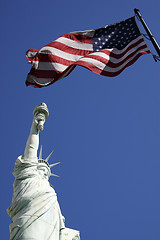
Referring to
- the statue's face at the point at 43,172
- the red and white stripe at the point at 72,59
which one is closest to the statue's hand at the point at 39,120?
the red and white stripe at the point at 72,59

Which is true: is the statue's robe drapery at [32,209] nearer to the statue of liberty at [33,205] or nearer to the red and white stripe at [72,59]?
the statue of liberty at [33,205]

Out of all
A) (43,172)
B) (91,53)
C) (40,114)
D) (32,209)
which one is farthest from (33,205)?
(91,53)

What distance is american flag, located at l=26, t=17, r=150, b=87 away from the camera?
1582 centimetres

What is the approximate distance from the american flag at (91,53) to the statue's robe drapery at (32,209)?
4.38 m

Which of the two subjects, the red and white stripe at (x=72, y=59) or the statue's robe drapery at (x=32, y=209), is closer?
the statue's robe drapery at (x=32, y=209)

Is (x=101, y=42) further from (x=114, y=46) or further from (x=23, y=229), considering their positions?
(x=23, y=229)

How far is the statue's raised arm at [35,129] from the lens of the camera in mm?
14188

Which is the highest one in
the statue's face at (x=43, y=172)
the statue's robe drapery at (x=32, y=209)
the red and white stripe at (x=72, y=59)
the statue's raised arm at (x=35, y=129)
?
the red and white stripe at (x=72, y=59)

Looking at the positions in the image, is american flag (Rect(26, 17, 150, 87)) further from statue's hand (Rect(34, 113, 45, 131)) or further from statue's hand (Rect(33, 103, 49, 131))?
statue's hand (Rect(34, 113, 45, 131))

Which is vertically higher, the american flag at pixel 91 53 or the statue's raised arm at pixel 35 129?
the american flag at pixel 91 53

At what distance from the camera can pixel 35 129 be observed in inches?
599

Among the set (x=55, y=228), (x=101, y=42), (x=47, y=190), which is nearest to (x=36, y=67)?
(x=101, y=42)

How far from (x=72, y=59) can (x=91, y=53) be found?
35.6 inches

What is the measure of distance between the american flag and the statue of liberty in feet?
11.2
